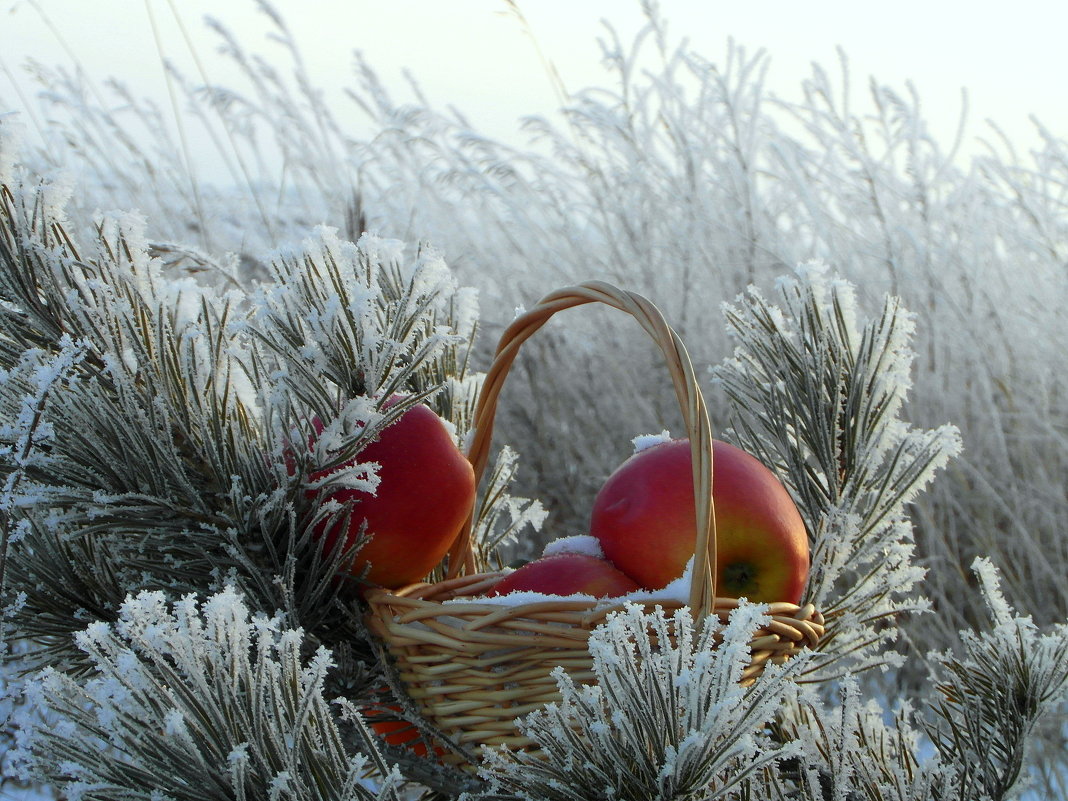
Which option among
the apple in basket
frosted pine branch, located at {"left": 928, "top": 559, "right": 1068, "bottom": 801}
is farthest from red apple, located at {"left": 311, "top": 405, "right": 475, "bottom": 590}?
frosted pine branch, located at {"left": 928, "top": 559, "right": 1068, "bottom": 801}

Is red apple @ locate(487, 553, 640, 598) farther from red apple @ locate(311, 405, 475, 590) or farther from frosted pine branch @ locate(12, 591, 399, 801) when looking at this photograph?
frosted pine branch @ locate(12, 591, 399, 801)

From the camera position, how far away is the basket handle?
0.67 m

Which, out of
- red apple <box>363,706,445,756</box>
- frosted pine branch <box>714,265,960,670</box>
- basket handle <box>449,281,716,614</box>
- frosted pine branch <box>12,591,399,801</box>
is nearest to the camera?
frosted pine branch <box>12,591,399,801</box>

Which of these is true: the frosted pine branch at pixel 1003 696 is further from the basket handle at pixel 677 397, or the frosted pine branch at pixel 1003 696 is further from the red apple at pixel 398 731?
the red apple at pixel 398 731

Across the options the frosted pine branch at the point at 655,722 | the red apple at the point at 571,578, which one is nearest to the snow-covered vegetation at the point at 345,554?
the frosted pine branch at the point at 655,722

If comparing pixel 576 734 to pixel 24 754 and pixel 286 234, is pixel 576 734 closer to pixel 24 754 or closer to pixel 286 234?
pixel 24 754

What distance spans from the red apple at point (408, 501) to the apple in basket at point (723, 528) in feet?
0.49

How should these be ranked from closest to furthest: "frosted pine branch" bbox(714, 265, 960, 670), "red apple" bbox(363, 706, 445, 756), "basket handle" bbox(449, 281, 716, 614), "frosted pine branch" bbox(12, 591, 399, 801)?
"frosted pine branch" bbox(12, 591, 399, 801) → "basket handle" bbox(449, 281, 716, 614) → "red apple" bbox(363, 706, 445, 756) → "frosted pine branch" bbox(714, 265, 960, 670)

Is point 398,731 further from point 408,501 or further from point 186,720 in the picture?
point 186,720

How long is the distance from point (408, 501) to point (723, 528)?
275mm

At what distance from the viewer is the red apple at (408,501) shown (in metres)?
0.81

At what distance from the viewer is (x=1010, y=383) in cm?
196

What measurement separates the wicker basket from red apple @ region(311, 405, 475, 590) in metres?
0.04

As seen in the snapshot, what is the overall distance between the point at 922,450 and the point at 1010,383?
1.20 metres
